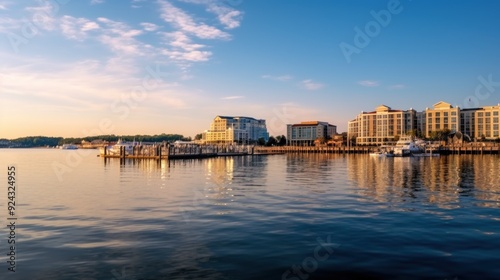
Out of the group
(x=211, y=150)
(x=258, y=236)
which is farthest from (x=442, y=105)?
(x=258, y=236)

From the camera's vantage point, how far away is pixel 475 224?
18875 mm

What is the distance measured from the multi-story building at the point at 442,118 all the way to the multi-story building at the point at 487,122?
9.75 m

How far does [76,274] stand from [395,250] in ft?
37.0

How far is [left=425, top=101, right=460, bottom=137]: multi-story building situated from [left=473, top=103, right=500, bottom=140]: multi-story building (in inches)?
384

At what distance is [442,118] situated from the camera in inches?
7461

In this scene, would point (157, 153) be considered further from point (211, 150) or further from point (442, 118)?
point (442, 118)

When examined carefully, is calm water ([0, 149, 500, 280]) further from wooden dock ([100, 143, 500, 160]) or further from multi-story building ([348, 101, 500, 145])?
multi-story building ([348, 101, 500, 145])

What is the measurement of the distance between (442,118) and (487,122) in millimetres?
19974

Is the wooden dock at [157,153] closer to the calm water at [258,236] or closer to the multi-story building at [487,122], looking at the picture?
the calm water at [258,236]

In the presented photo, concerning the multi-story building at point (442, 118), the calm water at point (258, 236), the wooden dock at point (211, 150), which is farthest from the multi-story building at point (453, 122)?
the calm water at point (258, 236)

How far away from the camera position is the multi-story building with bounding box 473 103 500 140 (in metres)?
180

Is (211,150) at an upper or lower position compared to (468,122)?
lower

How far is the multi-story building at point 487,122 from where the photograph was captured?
18000 cm

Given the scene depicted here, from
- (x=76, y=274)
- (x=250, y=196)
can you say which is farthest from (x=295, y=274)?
(x=250, y=196)
